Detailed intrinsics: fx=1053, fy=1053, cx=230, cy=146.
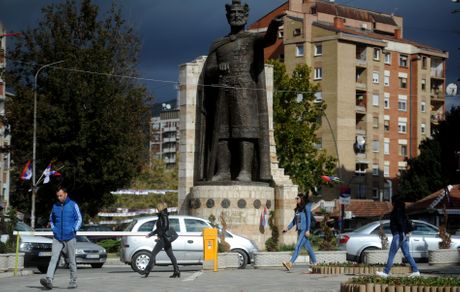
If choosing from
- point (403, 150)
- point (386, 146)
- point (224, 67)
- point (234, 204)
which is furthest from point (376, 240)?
point (403, 150)

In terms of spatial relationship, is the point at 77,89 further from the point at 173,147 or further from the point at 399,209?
the point at 173,147

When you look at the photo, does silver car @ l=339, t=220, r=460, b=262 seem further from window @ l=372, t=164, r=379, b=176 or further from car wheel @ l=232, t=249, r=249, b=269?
window @ l=372, t=164, r=379, b=176

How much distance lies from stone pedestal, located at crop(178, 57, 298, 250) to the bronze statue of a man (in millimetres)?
583

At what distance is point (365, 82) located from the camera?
89312 mm

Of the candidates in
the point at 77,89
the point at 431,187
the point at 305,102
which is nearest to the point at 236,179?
the point at 77,89

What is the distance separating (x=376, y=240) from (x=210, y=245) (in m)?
8.22

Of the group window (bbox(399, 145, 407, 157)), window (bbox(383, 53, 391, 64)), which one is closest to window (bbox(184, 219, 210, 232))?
window (bbox(383, 53, 391, 64))

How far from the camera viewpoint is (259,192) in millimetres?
31766

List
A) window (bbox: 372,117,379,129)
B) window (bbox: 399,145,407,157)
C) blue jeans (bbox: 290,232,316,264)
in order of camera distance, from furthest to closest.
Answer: window (bbox: 399,145,407,157) → window (bbox: 372,117,379,129) → blue jeans (bbox: 290,232,316,264)

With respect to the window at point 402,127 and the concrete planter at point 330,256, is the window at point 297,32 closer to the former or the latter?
the window at point 402,127

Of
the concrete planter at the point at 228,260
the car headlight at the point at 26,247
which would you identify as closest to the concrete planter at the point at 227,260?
the concrete planter at the point at 228,260

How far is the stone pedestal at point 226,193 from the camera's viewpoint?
103 feet

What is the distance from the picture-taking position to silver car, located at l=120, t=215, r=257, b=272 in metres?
25.5

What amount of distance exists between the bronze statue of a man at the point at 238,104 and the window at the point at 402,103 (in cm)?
6290
